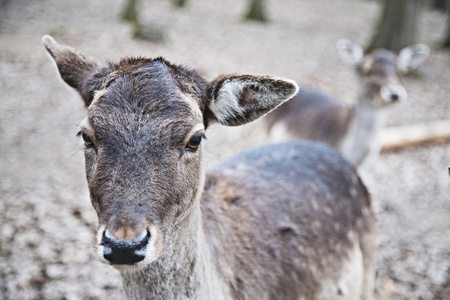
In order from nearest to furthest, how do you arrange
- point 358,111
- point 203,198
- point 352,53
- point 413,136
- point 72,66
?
point 72,66 < point 203,198 < point 358,111 < point 352,53 < point 413,136

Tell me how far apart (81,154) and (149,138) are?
5.41 meters

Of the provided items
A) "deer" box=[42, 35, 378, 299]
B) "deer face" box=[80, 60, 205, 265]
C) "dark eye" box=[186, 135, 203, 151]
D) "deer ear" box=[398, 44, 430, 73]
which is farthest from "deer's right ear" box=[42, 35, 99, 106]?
"deer ear" box=[398, 44, 430, 73]

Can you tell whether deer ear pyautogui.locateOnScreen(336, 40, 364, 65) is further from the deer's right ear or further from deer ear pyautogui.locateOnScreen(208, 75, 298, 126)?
the deer's right ear

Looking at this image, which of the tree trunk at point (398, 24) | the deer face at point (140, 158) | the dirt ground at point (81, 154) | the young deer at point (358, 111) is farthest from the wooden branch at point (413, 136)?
the deer face at point (140, 158)

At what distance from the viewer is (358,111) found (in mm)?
6418

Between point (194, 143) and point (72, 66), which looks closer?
point (194, 143)

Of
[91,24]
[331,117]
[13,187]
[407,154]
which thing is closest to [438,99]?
[407,154]

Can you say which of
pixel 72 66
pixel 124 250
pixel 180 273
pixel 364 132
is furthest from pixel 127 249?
pixel 364 132

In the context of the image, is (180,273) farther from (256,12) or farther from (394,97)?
(256,12)

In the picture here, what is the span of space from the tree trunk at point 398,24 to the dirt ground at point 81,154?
1.18 metres

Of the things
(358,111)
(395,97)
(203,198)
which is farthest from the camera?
(358,111)

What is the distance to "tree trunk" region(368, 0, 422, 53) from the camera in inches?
500

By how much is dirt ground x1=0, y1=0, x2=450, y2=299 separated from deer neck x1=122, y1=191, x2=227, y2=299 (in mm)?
293

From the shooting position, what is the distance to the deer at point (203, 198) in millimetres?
2031
